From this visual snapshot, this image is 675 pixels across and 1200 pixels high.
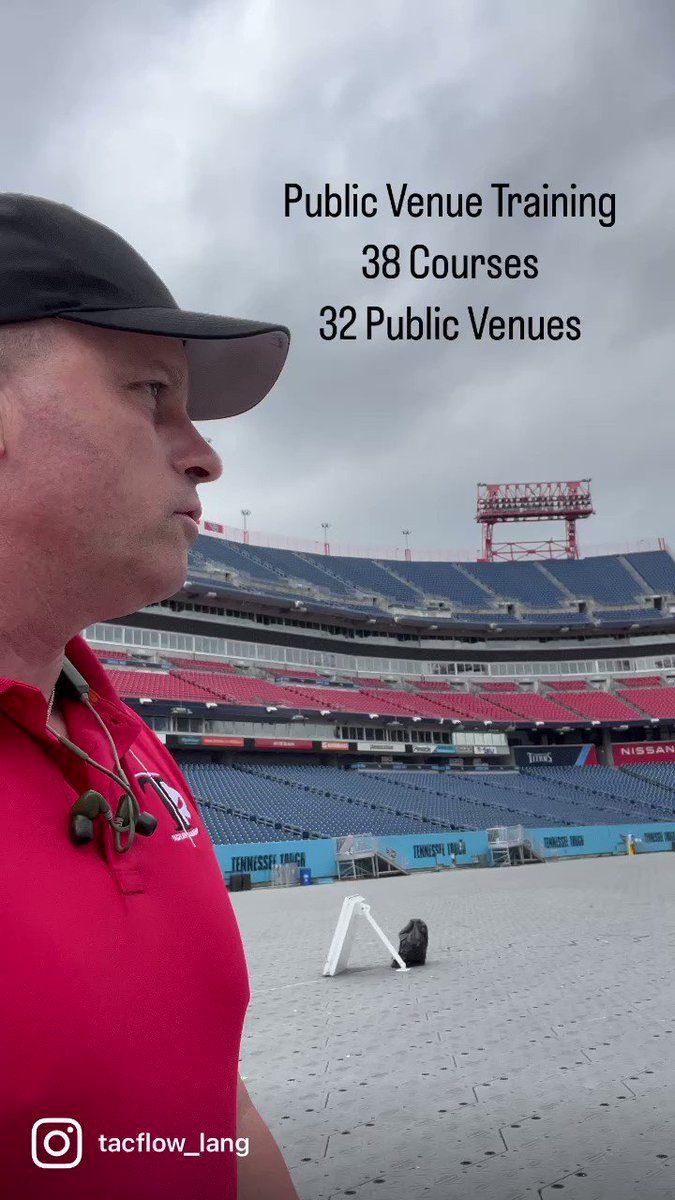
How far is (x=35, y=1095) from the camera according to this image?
3.12 feet

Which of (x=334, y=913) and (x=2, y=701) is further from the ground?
(x=2, y=701)

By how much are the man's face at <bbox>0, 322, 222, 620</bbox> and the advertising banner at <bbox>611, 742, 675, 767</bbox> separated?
56.7 m

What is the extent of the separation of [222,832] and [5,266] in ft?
92.9

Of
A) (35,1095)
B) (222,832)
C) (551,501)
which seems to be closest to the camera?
(35,1095)

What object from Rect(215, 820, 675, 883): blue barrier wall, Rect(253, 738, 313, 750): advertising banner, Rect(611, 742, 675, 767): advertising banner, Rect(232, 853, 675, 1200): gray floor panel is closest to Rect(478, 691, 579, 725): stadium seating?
Rect(611, 742, 675, 767): advertising banner

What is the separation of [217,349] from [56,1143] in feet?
4.13

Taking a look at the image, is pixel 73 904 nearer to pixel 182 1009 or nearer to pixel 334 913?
pixel 182 1009

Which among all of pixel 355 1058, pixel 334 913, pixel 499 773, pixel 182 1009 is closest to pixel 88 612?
pixel 182 1009

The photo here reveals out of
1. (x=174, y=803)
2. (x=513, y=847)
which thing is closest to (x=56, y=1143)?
(x=174, y=803)

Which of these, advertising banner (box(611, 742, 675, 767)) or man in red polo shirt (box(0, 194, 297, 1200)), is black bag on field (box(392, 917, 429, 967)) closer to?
man in red polo shirt (box(0, 194, 297, 1200))

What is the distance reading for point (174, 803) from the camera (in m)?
1.58

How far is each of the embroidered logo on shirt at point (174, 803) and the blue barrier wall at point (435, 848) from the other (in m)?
23.5

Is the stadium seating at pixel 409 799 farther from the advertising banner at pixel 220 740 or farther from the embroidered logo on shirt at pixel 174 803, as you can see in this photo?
the embroidered logo on shirt at pixel 174 803

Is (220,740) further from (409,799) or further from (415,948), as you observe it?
(415,948)
